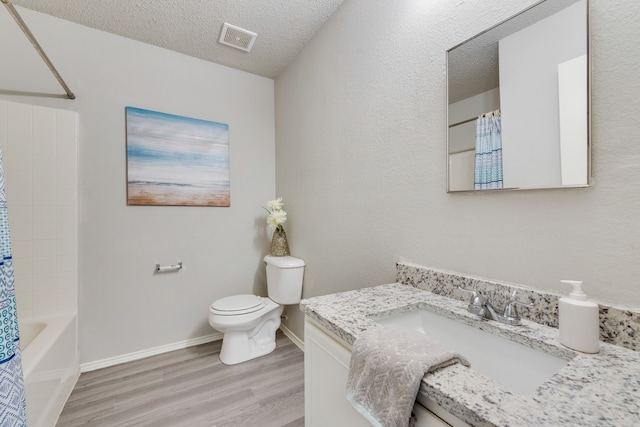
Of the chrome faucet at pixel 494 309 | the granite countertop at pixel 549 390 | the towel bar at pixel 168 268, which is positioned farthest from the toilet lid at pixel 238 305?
the chrome faucet at pixel 494 309

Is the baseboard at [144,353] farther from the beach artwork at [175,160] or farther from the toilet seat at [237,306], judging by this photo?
the beach artwork at [175,160]

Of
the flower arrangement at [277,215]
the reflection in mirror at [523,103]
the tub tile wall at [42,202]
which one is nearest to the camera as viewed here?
the reflection in mirror at [523,103]

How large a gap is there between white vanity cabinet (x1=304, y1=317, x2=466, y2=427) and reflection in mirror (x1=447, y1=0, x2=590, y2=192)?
732mm

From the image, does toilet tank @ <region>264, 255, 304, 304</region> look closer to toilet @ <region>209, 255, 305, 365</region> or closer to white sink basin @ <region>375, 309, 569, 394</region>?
toilet @ <region>209, 255, 305, 365</region>

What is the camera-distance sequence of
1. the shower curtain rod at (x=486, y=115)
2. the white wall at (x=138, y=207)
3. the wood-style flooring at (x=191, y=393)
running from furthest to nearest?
the white wall at (x=138, y=207) < the wood-style flooring at (x=191, y=393) < the shower curtain rod at (x=486, y=115)

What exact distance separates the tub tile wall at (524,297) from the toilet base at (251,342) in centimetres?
131

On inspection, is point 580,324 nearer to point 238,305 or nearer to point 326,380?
point 326,380

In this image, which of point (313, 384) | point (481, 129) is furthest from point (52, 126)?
point (481, 129)

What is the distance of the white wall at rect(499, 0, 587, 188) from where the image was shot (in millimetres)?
753

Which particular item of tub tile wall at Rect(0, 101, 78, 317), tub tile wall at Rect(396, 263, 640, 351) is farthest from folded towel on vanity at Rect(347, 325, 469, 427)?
tub tile wall at Rect(0, 101, 78, 317)

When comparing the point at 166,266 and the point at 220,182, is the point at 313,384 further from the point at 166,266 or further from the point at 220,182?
the point at 220,182

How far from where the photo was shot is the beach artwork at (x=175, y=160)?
1978mm

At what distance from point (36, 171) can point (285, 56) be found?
1.94 m

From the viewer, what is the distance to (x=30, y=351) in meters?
1.27
